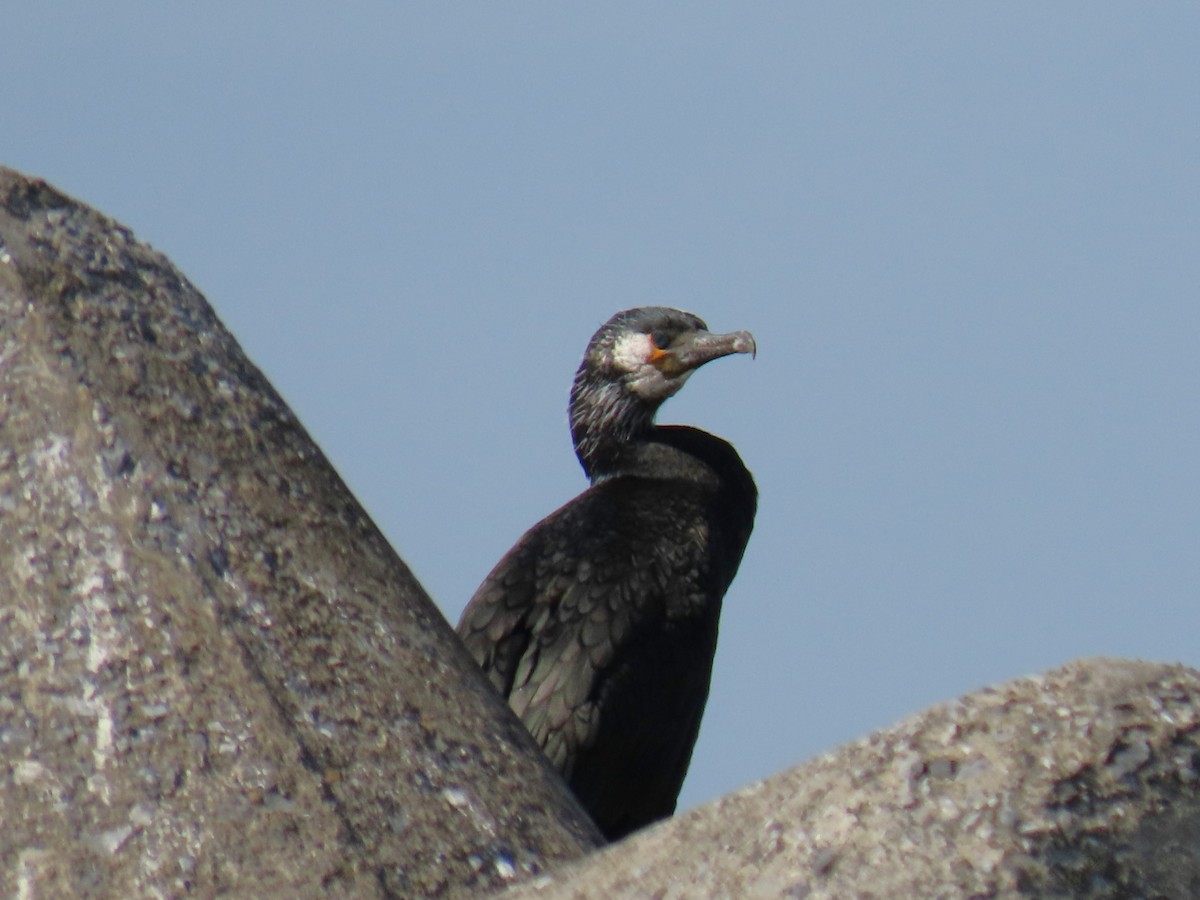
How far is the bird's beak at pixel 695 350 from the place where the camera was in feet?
30.3

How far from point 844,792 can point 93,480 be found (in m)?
1.19

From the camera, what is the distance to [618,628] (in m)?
7.11

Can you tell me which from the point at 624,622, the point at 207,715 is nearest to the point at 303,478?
the point at 207,715

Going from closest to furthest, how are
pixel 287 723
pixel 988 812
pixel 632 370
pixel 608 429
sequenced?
pixel 988 812
pixel 287 723
pixel 608 429
pixel 632 370

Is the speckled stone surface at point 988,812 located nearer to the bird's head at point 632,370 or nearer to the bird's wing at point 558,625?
the bird's wing at point 558,625

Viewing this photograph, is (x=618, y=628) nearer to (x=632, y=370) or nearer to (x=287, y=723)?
(x=632, y=370)

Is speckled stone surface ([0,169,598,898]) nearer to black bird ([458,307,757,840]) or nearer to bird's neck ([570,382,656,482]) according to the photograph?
black bird ([458,307,757,840])

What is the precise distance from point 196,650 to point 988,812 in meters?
1.07

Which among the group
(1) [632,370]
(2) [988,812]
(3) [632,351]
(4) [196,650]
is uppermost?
(3) [632,351]

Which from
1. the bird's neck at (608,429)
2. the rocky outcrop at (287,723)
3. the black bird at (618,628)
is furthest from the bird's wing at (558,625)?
the rocky outcrop at (287,723)

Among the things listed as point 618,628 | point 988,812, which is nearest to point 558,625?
point 618,628

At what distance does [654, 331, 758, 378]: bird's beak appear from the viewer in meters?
9.24

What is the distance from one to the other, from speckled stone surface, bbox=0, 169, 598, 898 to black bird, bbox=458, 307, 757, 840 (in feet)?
14.2

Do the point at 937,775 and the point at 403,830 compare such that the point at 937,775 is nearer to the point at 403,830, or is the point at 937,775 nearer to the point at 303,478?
the point at 403,830
